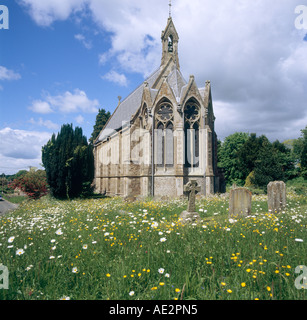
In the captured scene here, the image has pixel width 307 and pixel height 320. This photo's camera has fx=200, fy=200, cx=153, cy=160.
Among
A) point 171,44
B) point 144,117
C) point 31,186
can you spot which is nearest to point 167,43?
point 171,44

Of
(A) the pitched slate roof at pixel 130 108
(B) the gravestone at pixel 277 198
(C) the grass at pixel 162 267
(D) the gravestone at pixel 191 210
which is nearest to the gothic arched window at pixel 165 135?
(A) the pitched slate roof at pixel 130 108

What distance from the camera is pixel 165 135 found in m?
18.6

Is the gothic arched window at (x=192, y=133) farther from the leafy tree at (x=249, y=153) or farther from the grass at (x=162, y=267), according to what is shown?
the leafy tree at (x=249, y=153)

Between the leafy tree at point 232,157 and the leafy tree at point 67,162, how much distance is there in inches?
Answer: 1159

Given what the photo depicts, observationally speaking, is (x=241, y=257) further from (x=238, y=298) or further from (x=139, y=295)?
(x=139, y=295)

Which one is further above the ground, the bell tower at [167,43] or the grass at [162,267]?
the bell tower at [167,43]

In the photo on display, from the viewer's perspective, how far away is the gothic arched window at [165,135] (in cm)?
1848

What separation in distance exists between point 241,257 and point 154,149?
49.7ft

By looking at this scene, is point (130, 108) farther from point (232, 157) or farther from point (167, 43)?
point (232, 157)

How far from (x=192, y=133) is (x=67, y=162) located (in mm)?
11688

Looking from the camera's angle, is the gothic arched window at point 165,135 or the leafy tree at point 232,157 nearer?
the gothic arched window at point 165,135

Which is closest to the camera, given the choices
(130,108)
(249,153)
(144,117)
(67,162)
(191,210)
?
(191,210)

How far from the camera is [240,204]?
25.5ft

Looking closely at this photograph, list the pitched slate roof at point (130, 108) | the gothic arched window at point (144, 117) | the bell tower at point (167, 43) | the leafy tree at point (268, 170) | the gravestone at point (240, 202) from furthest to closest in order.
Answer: the pitched slate roof at point (130, 108)
the bell tower at point (167, 43)
the leafy tree at point (268, 170)
the gothic arched window at point (144, 117)
the gravestone at point (240, 202)
